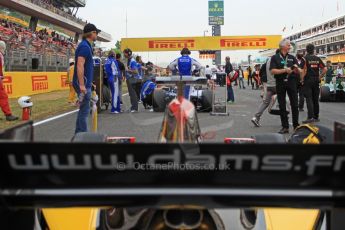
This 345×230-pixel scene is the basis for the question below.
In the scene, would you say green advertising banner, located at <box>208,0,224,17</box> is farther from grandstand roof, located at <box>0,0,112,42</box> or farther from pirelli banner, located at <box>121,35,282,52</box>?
pirelli banner, located at <box>121,35,282,52</box>

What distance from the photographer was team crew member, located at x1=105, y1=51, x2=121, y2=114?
39.4ft

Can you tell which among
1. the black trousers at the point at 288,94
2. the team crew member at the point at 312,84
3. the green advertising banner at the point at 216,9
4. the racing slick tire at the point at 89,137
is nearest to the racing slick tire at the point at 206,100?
the team crew member at the point at 312,84

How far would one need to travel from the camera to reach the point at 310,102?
9.66 metres

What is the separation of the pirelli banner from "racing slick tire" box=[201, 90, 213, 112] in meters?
32.3

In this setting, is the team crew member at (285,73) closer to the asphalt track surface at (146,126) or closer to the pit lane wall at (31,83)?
the asphalt track surface at (146,126)

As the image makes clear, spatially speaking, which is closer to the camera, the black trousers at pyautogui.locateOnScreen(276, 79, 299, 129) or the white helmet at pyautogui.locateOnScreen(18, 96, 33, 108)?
the black trousers at pyautogui.locateOnScreen(276, 79, 299, 129)

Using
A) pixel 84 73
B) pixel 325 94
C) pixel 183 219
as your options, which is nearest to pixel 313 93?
pixel 84 73

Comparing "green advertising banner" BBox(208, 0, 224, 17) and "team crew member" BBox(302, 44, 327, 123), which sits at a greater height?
"green advertising banner" BBox(208, 0, 224, 17)

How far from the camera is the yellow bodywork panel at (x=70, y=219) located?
8.57ft

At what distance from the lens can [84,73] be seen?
6926mm

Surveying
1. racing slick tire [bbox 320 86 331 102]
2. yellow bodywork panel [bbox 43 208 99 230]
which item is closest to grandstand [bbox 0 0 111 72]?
racing slick tire [bbox 320 86 331 102]

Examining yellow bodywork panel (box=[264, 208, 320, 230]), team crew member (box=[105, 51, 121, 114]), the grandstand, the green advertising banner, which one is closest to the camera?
yellow bodywork panel (box=[264, 208, 320, 230])

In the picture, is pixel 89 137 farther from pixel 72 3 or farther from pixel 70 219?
pixel 72 3

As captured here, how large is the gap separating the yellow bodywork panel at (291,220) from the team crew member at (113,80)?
9542 mm
